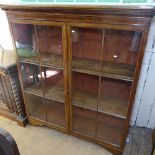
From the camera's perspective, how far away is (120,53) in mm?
→ 1436

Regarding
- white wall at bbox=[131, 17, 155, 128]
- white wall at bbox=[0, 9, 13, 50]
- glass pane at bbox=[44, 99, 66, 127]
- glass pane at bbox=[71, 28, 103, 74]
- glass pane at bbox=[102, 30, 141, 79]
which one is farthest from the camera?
white wall at bbox=[0, 9, 13, 50]

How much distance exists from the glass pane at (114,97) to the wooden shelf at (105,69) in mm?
113

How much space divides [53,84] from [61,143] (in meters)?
0.68

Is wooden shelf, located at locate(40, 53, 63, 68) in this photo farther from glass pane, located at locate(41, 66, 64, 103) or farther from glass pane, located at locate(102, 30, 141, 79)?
glass pane, located at locate(102, 30, 141, 79)

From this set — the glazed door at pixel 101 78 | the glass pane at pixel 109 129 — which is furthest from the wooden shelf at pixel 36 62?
the glass pane at pixel 109 129

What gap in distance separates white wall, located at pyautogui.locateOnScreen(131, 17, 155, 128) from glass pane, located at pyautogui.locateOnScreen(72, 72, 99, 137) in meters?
0.47

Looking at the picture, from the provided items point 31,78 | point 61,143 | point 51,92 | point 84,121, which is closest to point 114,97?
point 84,121

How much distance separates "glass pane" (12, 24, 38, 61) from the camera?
1.55 meters

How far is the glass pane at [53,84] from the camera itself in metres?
1.67

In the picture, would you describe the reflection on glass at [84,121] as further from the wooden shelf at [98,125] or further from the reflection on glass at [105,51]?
the reflection on glass at [105,51]

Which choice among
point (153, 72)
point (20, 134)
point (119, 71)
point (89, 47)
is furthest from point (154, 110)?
point (20, 134)

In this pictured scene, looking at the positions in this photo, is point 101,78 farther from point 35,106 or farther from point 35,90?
point 35,106

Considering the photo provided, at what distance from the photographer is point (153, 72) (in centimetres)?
155

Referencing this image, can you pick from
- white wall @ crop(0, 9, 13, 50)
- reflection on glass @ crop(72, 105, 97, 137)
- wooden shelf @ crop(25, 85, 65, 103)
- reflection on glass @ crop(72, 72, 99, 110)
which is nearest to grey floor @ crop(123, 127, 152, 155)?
reflection on glass @ crop(72, 105, 97, 137)
